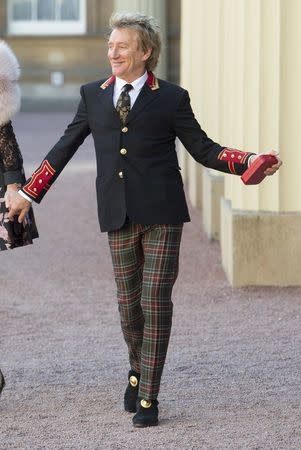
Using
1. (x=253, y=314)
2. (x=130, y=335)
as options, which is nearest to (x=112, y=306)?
(x=253, y=314)

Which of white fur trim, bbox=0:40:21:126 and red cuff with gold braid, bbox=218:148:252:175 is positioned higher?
white fur trim, bbox=0:40:21:126

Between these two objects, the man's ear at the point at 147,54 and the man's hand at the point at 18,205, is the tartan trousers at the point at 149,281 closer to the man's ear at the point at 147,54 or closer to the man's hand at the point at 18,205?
the man's hand at the point at 18,205

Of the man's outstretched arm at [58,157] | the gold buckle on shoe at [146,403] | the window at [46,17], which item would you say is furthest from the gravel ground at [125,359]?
the window at [46,17]

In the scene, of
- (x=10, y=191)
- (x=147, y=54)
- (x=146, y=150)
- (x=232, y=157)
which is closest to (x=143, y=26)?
(x=147, y=54)

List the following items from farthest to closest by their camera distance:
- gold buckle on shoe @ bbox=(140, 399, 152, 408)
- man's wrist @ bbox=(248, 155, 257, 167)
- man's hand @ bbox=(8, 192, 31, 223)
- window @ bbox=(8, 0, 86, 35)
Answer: window @ bbox=(8, 0, 86, 35)
man's hand @ bbox=(8, 192, 31, 223)
gold buckle on shoe @ bbox=(140, 399, 152, 408)
man's wrist @ bbox=(248, 155, 257, 167)

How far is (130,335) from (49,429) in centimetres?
54

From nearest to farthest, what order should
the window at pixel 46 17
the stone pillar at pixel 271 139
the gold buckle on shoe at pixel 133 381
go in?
the gold buckle on shoe at pixel 133 381, the stone pillar at pixel 271 139, the window at pixel 46 17

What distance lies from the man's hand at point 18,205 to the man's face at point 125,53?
0.70m

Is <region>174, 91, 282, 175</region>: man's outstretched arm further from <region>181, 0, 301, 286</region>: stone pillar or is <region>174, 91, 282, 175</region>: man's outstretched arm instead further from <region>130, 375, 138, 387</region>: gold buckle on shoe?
<region>181, 0, 301, 286</region>: stone pillar

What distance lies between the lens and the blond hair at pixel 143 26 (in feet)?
18.5

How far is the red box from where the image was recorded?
5480 millimetres

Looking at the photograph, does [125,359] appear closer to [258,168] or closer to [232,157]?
[232,157]

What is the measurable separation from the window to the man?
82.8ft

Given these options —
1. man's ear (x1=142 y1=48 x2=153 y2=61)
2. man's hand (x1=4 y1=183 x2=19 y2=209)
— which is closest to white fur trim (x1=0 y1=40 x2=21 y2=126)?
man's hand (x1=4 y1=183 x2=19 y2=209)
